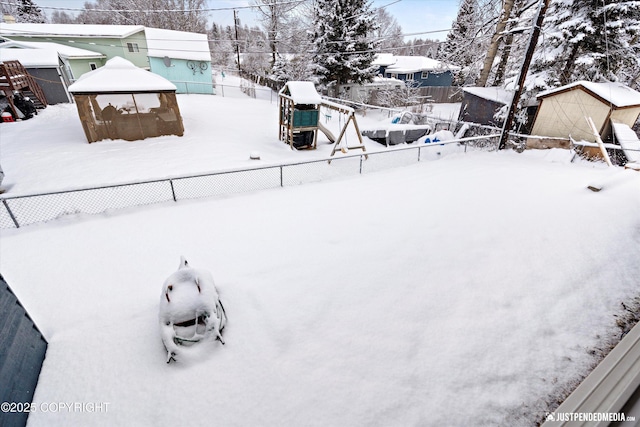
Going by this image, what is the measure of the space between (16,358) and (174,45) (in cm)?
3189

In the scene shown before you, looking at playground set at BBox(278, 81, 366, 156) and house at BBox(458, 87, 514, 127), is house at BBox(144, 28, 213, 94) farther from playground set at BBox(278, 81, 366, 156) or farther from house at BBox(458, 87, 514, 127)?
house at BBox(458, 87, 514, 127)

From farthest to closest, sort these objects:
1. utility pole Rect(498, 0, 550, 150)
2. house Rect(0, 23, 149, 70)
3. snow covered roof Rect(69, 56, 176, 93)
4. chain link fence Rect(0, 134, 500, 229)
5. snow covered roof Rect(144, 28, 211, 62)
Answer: snow covered roof Rect(144, 28, 211, 62)
house Rect(0, 23, 149, 70)
snow covered roof Rect(69, 56, 176, 93)
utility pole Rect(498, 0, 550, 150)
chain link fence Rect(0, 134, 500, 229)

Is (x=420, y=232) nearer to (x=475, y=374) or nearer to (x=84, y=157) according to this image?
(x=475, y=374)

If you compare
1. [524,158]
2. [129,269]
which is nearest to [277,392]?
[129,269]

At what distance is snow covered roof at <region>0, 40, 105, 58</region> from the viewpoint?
781 inches

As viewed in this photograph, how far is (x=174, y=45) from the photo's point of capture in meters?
27.0

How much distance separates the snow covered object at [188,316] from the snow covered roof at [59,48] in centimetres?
2723

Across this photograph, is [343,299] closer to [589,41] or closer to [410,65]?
[589,41]

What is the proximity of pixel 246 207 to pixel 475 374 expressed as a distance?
5.62 meters

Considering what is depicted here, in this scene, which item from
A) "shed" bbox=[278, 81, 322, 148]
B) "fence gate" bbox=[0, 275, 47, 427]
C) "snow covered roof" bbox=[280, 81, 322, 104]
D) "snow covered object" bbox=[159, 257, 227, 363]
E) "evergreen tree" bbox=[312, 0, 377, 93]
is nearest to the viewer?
"fence gate" bbox=[0, 275, 47, 427]

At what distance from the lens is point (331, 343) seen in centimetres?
339

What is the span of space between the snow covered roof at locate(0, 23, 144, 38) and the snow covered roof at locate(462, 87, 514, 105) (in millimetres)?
29816

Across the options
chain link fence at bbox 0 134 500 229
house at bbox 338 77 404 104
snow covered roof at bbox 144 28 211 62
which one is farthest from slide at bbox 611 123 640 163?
snow covered roof at bbox 144 28 211 62

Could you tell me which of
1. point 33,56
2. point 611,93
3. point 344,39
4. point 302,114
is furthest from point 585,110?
point 33,56
